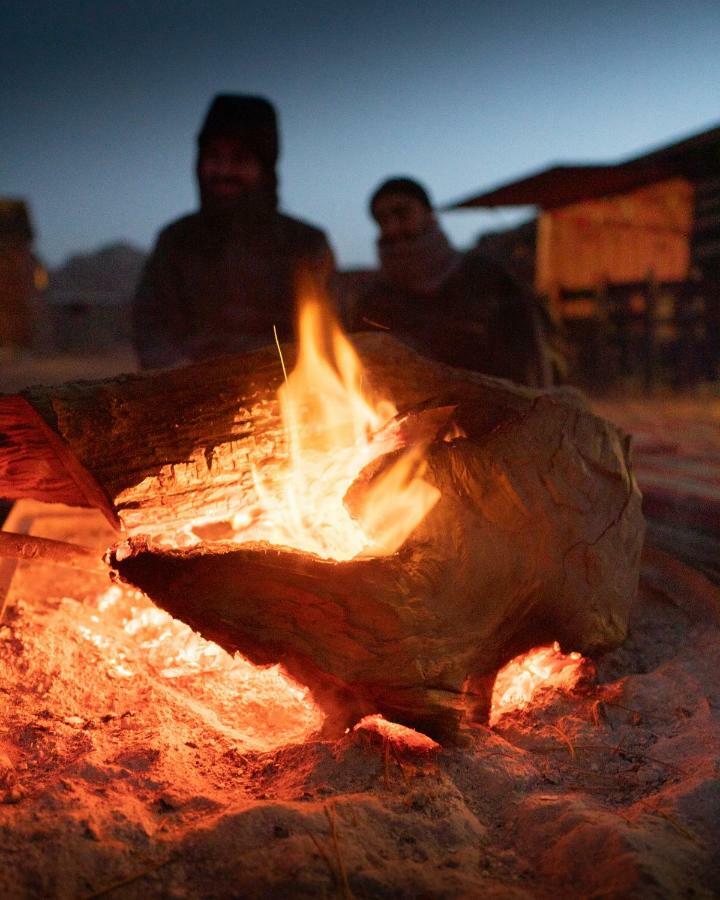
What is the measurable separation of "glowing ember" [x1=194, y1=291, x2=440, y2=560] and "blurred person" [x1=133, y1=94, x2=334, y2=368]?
2.22 meters

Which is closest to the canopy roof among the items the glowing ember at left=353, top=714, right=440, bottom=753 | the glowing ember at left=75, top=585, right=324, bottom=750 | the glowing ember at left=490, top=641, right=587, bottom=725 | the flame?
the flame

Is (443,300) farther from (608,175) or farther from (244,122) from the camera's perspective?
(608,175)

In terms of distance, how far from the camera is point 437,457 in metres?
2.22

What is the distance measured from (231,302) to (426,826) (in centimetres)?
392

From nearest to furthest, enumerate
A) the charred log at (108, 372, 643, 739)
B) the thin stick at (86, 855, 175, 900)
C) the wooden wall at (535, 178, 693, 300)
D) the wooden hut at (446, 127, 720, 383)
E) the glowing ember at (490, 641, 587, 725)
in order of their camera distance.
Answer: the thin stick at (86, 855, 175, 900) < the charred log at (108, 372, 643, 739) < the glowing ember at (490, 641, 587, 725) < the wooden hut at (446, 127, 720, 383) < the wooden wall at (535, 178, 693, 300)

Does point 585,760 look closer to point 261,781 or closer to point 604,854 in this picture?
point 604,854

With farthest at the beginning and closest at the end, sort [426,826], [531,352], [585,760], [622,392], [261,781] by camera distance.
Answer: [622,392]
[531,352]
[585,760]
[261,781]
[426,826]

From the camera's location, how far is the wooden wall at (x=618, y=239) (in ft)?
41.7

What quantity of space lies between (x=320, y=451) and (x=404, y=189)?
284cm

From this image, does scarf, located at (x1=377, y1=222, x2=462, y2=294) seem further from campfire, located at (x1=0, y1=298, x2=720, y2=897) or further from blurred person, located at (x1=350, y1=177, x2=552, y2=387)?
campfire, located at (x1=0, y1=298, x2=720, y2=897)

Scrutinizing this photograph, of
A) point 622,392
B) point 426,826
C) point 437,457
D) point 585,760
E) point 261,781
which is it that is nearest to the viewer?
point 426,826

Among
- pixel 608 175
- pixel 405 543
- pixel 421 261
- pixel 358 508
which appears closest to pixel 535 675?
pixel 405 543

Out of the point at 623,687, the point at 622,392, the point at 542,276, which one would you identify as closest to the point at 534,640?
the point at 623,687

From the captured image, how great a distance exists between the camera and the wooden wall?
12711mm
